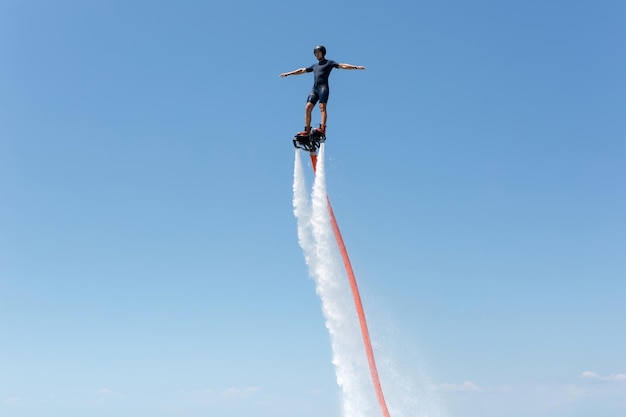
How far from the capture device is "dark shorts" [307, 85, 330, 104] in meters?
26.1

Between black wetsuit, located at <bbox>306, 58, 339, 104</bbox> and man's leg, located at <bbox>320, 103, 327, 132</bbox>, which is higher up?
black wetsuit, located at <bbox>306, 58, 339, 104</bbox>

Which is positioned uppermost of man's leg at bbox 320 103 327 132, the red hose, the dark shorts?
the dark shorts

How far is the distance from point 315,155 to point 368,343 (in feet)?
29.1

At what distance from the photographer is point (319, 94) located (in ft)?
86.0

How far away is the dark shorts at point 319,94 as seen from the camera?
1026 inches

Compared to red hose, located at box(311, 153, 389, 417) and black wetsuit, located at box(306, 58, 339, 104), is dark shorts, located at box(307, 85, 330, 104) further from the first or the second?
red hose, located at box(311, 153, 389, 417)

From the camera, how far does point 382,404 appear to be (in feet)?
80.4

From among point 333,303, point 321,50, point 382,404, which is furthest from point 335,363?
point 321,50

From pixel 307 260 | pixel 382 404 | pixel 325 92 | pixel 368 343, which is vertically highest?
pixel 325 92

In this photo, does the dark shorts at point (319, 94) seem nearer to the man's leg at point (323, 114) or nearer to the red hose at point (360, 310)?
the man's leg at point (323, 114)

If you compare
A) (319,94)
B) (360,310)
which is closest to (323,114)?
(319,94)

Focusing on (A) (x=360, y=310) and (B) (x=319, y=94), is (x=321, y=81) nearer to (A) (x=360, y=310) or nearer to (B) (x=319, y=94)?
(B) (x=319, y=94)

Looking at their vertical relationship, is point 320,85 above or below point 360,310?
above

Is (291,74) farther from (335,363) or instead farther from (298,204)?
(335,363)
